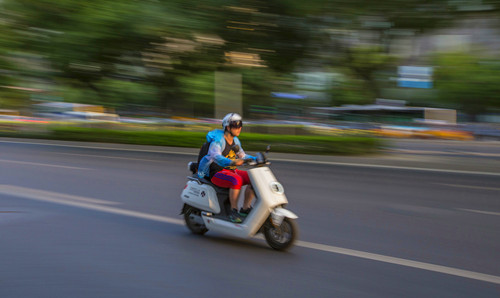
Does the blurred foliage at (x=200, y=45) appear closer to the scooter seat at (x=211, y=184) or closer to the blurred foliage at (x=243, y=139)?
the blurred foliage at (x=243, y=139)

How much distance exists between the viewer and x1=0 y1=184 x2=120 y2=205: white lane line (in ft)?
28.1

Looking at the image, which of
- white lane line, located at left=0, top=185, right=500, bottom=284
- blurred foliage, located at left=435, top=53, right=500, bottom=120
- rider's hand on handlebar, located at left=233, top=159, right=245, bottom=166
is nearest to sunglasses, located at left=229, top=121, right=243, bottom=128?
rider's hand on handlebar, located at left=233, top=159, right=245, bottom=166

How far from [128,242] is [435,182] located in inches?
300

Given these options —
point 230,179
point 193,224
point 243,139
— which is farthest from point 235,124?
point 243,139

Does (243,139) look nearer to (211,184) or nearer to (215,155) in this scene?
(211,184)

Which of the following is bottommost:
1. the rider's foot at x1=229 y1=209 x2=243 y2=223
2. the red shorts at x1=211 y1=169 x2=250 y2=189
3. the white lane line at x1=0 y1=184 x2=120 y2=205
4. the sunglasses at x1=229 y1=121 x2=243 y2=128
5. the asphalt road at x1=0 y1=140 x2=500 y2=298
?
the white lane line at x1=0 y1=184 x2=120 y2=205

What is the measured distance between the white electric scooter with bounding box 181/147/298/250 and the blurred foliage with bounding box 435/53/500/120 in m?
14.5

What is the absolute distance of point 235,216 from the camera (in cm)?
572

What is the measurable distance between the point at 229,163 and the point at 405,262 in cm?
189

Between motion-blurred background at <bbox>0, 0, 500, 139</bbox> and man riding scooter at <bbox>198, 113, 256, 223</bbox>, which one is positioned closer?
man riding scooter at <bbox>198, 113, 256, 223</bbox>

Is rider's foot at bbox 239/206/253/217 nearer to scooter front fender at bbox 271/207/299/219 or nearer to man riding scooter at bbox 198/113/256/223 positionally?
man riding scooter at bbox 198/113/256/223

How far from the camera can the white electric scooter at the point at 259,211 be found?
5.37 metres

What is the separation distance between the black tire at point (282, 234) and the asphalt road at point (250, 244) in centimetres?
10

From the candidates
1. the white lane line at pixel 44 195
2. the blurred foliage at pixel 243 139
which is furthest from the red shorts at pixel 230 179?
the blurred foliage at pixel 243 139
